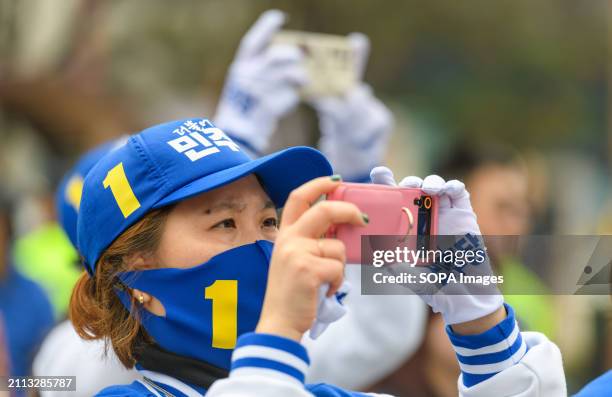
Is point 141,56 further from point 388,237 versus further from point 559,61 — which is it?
point 388,237

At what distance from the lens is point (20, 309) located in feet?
20.6

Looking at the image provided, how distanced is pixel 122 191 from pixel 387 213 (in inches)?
31.1

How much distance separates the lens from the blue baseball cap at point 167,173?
2783 millimetres

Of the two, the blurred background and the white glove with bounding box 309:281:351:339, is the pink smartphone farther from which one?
the blurred background

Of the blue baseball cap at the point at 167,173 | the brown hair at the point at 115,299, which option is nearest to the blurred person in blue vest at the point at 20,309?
the brown hair at the point at 115,299

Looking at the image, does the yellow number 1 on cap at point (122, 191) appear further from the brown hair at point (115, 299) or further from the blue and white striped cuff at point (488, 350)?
the blue and white striped cuff at point (488, 350)

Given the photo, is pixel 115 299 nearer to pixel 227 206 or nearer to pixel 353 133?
pixel 227 206

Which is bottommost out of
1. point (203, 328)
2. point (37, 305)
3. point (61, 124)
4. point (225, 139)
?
point (61, 124)

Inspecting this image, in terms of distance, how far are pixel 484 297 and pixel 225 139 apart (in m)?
0.82

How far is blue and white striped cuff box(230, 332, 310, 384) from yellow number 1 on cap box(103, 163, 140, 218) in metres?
0.70

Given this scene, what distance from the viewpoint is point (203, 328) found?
2.66 m

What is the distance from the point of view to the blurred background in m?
15.3

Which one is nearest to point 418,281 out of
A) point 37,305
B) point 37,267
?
point 37,305

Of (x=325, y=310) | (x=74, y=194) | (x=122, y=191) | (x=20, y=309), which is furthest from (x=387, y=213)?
(x=20, y=309)
